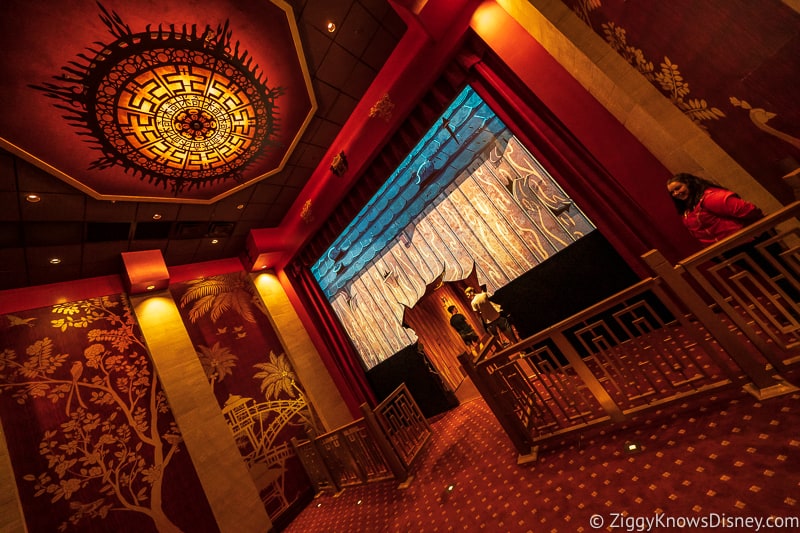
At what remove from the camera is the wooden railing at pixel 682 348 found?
5.50 ft

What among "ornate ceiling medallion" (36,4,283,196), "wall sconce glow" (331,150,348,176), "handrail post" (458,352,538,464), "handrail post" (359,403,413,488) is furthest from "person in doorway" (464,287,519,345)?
"ornate ceiling medallion" (36,4,283,196)

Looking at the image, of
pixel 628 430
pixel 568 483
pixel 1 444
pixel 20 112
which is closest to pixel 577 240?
pixel 628 430

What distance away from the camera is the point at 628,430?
2127 mm

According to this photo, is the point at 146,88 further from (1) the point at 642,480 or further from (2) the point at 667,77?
(1) the point at 642,480

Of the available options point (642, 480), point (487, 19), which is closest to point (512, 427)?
point (642, 480)

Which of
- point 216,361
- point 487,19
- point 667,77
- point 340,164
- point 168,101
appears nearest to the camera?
point 667,77

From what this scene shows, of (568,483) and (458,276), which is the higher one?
(458,276)

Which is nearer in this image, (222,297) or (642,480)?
(642,480)

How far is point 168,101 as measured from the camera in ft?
10.7

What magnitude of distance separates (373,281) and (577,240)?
10.6 feet

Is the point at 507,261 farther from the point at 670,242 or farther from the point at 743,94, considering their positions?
the point at 743,94

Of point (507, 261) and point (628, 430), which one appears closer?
point (628, 430)

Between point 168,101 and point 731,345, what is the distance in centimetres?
490

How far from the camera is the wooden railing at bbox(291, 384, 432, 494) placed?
359 cm
